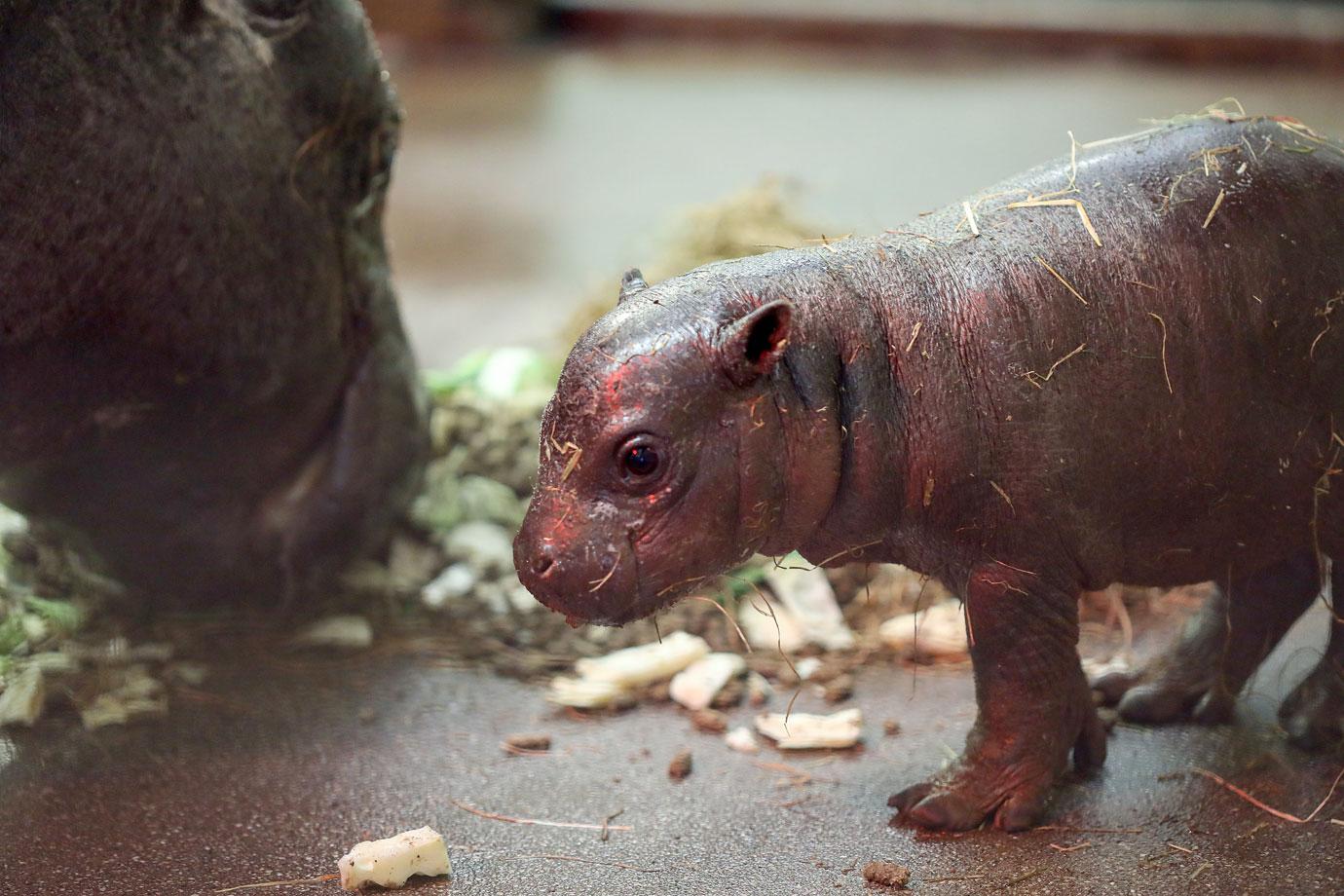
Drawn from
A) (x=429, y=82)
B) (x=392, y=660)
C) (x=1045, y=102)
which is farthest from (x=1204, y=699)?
(x=429, y=82)

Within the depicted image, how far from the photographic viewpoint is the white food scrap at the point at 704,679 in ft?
14.8

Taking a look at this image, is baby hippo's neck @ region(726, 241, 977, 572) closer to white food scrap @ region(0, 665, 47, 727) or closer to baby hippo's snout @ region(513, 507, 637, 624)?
baby hippo's snout @ region(513, 507, 637, 624)

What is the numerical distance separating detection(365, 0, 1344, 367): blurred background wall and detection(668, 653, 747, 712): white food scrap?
289 cm

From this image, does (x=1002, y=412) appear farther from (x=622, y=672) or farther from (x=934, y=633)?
(x=622, y=672)

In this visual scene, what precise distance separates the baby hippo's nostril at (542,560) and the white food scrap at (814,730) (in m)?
1.16

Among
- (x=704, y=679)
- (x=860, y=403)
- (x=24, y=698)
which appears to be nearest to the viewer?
(x=860, y=403)

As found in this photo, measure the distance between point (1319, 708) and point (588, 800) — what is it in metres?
2.00

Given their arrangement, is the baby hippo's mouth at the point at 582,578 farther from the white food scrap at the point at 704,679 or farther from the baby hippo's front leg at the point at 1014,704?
the white food scrap at the point at 704,679

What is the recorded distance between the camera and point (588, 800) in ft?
12.8

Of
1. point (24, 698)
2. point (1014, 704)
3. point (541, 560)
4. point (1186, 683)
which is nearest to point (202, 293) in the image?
point (24, 698)

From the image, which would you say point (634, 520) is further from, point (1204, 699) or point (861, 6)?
point (861, 6)

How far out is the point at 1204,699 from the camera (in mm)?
4133

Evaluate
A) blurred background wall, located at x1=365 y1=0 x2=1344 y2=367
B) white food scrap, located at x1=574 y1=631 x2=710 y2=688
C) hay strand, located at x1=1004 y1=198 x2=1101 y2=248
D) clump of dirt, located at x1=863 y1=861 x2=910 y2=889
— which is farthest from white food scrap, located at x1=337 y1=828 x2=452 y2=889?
blurred background wall, located at x1=365 y1=0 x2=1344 y2=367

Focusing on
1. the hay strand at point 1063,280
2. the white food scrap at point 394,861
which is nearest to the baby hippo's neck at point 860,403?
the hay strand at point 1063,280
